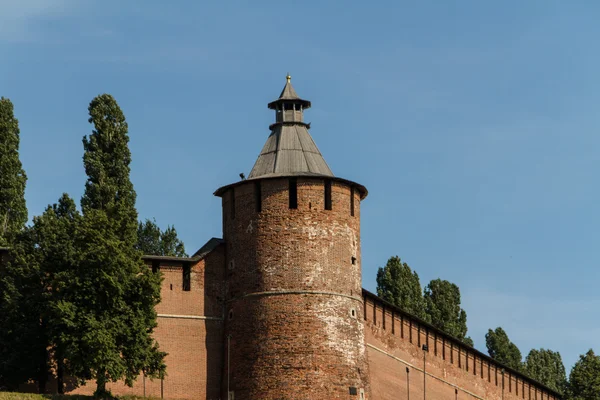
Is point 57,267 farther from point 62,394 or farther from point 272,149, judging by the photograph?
point 272,149

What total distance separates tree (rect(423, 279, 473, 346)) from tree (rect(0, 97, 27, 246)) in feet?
96.7

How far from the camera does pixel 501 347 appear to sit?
97562 millimetres

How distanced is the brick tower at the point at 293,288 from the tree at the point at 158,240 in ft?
75.9

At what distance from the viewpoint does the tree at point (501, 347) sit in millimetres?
97000

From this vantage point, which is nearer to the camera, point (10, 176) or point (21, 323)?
point (21, 323)

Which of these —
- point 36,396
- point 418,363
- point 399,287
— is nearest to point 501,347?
point 399,287

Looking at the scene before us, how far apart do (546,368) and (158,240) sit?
30.5m

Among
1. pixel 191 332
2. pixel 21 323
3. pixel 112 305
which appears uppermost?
pixel 112 305

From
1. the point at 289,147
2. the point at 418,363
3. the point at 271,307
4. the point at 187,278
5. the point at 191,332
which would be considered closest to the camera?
the point at 271,307

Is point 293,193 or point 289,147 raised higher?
point 289,147

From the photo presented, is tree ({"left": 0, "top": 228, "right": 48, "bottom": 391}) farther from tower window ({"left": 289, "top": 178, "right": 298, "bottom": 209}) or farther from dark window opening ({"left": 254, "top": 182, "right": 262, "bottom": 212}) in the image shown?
tower window ({"left": 289, "top": 178, "right": 298, "bottom": 209})

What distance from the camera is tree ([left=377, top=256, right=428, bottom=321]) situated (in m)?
85.2

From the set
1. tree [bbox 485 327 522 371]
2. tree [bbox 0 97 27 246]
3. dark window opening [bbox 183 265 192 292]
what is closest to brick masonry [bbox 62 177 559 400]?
dark window opening [bbox 183 265 192 292]

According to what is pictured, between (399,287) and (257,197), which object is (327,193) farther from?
(399,287)
